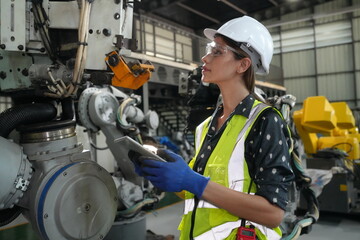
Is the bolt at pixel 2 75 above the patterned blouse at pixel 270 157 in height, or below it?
above

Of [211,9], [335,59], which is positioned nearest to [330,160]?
[211,9]

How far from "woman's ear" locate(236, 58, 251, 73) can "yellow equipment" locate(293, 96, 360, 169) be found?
3.51 metres

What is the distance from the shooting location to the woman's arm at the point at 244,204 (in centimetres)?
122

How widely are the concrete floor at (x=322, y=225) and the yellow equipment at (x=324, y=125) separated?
0.84 m

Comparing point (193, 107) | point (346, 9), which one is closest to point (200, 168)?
point (193, 107)

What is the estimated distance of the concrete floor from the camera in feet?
14.4

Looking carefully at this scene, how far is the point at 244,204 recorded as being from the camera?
1.23 m

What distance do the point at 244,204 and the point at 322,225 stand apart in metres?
4.22

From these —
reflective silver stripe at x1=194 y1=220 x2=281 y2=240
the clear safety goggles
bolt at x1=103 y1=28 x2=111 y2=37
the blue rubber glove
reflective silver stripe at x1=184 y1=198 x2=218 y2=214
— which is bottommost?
reflective silver stripe at x1=194 y1=220 x2=281 y2=240

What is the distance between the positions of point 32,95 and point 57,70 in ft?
1.19

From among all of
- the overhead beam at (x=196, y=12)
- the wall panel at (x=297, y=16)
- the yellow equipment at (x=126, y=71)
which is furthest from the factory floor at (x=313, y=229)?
the wall panel at (x=297, y=16)

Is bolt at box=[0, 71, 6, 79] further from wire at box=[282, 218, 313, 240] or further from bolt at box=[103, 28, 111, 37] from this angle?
wire at box=[282, 218, 313, 240]

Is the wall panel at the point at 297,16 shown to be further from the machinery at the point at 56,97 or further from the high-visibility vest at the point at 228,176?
the high-visibility vest at the point at 228,176

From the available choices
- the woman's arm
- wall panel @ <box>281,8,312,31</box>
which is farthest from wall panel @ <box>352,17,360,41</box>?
the woman's arm
